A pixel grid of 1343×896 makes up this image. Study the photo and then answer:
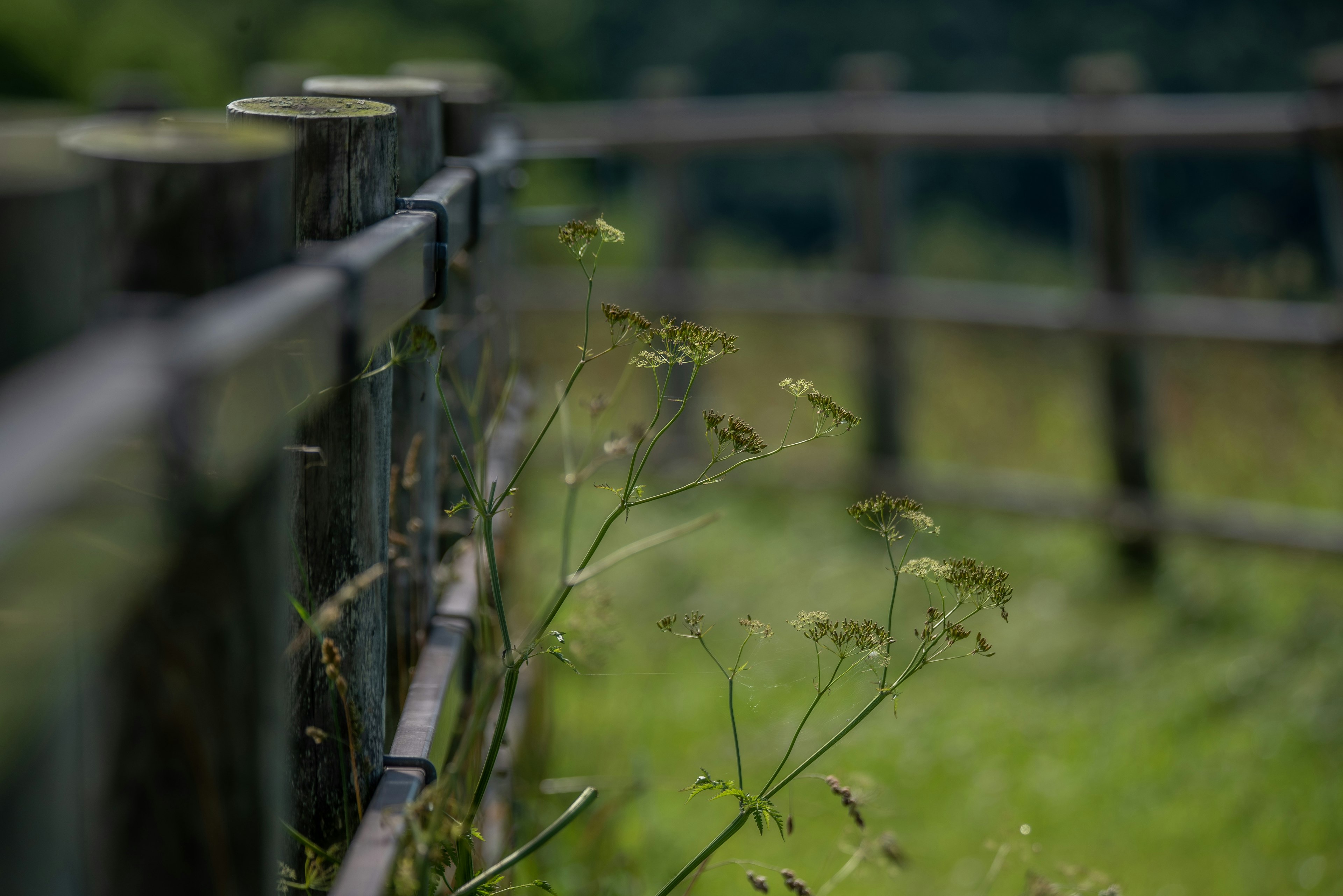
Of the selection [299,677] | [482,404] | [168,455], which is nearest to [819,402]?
[299,677]

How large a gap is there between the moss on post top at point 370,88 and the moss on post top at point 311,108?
327 mm

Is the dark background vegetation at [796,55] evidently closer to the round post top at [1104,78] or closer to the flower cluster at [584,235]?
the round post top at [1104,78]

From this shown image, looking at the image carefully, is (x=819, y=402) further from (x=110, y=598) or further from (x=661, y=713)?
(x=661, y=713)

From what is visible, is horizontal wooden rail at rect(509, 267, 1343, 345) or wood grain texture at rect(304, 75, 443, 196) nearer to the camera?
wood grain texture at rect(304, 75, 443, 196)

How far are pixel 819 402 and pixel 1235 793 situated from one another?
92.9 inches

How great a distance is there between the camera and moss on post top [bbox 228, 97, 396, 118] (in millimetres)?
1013

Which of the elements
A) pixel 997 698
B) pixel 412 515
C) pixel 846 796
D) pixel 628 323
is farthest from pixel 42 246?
pixel 997 698

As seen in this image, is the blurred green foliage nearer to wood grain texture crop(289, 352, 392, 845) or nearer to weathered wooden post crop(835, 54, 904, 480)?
weathered wooden post crop(835, 54, 904, 480)

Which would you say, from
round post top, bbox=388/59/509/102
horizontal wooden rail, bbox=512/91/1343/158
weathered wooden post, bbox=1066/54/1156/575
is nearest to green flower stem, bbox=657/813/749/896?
round post top, bbox=388/59/509/102

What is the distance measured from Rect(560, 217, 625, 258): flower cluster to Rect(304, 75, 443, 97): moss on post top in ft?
1.13

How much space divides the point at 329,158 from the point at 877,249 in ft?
13.3

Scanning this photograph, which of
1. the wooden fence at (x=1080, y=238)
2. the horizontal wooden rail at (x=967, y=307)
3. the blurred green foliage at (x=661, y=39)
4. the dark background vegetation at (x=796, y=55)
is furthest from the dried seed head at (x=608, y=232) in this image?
the blurred green foliage at (x=661, y=39)

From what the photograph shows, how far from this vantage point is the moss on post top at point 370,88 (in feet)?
4.82

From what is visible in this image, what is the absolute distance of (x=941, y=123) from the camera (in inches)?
179
